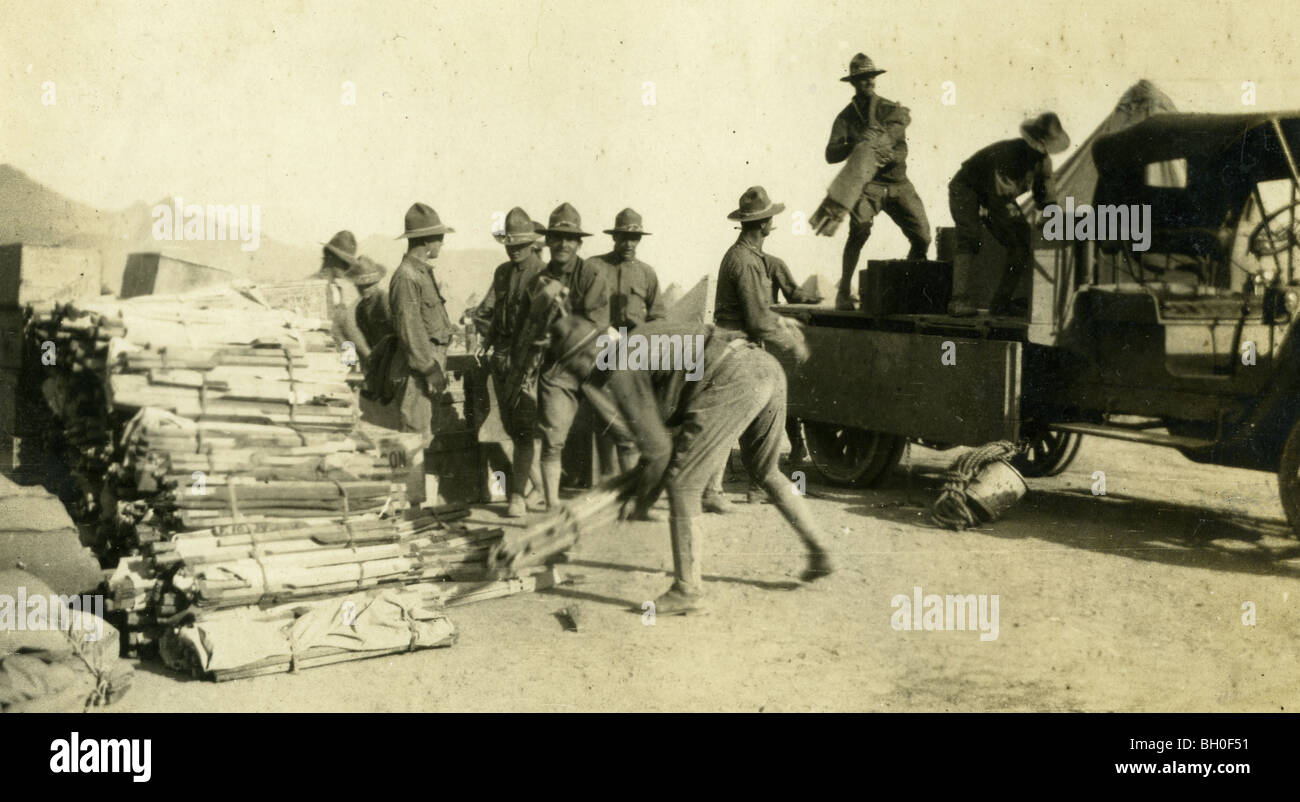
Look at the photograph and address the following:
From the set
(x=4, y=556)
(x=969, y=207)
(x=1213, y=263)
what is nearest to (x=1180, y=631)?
(x=1213, y=263)

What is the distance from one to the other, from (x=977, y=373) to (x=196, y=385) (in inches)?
221

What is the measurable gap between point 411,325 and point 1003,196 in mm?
4912

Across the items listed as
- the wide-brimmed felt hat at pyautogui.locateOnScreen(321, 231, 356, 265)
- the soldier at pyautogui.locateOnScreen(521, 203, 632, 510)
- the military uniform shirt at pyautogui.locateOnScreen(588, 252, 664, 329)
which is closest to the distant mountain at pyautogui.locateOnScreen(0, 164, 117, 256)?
the wide-brimmed felt hat at pyautogui.locateOnScreen(321, 231, 356, 265)

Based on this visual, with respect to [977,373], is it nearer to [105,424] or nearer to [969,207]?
[969,207]

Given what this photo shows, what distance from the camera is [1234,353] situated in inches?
300

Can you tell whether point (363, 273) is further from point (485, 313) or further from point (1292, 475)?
point (1292, 475)

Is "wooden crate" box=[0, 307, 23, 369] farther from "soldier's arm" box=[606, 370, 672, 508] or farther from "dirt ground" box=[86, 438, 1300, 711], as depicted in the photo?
"soldier's arm" box=[606, 370, 672, 508]

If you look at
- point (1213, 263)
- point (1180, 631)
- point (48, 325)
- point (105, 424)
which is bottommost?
point (1180, 631)

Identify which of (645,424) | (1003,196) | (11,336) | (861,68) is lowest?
(645,424)

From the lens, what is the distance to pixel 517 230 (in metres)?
9.45

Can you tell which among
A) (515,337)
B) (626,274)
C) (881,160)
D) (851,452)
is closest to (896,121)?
(881,160)

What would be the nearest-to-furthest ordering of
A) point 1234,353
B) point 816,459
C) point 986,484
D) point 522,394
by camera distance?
point 1234,353 < point 986,484 < point 522,394 < point 816,459

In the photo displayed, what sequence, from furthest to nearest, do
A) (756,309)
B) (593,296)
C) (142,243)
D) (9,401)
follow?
(142,243)
(593,296)
(9,401)
(756,309)

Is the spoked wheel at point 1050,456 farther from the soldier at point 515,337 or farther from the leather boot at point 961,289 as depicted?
the soldier at point 515,337
